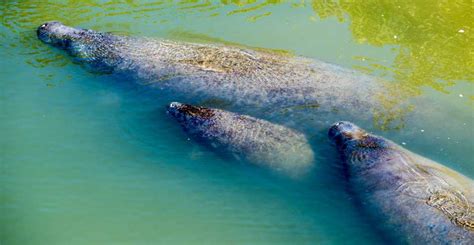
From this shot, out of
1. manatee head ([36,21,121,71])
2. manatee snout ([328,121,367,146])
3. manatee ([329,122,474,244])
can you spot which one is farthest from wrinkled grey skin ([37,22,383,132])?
manatee ([329,122,474,244])

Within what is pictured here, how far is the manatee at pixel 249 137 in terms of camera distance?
724cm

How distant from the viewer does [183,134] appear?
7.89 metres

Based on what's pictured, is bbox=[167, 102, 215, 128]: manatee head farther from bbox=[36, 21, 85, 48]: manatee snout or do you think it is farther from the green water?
bbox=[36, 21, 85, 48]: manatee snout

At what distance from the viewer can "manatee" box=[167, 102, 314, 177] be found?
23.8ft

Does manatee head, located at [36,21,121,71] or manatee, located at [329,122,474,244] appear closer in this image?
manatee, located at [329,122,474,244]

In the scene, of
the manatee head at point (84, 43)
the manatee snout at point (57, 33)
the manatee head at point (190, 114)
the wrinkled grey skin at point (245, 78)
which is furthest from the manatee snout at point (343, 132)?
the manatee snout at point (57, 33)

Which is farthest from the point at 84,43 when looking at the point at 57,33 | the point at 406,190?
the point at 406,190

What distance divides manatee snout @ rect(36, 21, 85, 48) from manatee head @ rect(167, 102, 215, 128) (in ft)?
11.1

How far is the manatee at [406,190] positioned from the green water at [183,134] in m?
0.25

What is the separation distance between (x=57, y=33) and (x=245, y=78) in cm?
412

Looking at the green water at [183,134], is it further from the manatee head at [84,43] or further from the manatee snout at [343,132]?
the manatee snout at [343,132]

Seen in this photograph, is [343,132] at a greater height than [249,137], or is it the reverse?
[343,132]

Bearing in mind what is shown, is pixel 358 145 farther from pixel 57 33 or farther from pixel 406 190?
pixel 57 33

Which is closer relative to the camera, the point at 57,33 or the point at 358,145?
the point at 358,145
